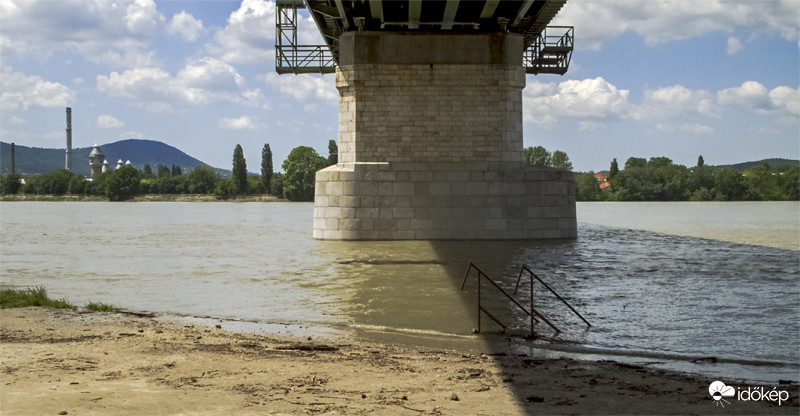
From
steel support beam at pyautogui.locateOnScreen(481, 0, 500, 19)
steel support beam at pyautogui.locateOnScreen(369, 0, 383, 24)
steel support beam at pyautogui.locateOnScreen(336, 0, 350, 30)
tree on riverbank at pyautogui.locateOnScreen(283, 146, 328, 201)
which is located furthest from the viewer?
tree on riverbank at pyautogui.locateOnScreen(283, 146, 328, 201)

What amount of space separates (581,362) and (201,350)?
14.8 ft

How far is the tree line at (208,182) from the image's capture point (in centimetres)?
11769

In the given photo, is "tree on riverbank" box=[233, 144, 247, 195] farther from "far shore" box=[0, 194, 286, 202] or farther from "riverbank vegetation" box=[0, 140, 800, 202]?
"far shore" box=[0, 194, 286, 202]

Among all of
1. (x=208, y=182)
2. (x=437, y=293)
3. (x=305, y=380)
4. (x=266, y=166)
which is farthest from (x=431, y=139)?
(x=208, y=182)

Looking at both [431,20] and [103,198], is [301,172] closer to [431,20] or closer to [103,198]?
[103,198]

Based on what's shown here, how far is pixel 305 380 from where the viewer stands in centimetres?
748

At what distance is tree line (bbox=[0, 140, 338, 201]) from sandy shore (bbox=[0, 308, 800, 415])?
308 ft

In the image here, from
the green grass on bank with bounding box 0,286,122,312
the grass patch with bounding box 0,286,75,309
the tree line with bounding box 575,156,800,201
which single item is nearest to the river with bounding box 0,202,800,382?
the green grass on bank with bounding box 0,286,122,312

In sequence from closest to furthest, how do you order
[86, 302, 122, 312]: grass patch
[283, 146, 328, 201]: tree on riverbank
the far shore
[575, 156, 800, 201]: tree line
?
[86, 302, 122, 312]: grass patch
[575, 156, 800, 201]: tree line
[283, 146, 328, 201]: tree on riverbank
the far shore

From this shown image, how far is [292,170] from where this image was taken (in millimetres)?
118188

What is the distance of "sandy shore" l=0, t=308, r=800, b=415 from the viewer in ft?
21.1

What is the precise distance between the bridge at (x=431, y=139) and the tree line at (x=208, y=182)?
75.1 metres

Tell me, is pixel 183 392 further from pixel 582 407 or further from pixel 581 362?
pixel 581 362

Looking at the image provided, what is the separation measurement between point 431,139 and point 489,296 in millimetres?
13558
